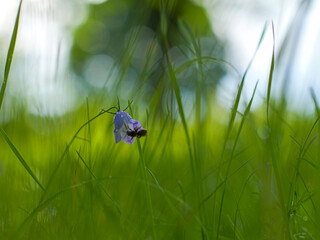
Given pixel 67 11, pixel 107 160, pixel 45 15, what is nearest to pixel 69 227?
pixel 107 160

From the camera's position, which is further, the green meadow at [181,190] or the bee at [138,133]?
the bee at [138,133]

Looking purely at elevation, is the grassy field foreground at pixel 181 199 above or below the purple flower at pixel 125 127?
below

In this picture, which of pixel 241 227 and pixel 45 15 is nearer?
pixel 241 227

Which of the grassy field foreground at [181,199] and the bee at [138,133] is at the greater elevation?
the bee at [138,133]

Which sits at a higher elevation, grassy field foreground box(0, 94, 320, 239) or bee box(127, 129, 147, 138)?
bee box(127, 129, 147, 138)

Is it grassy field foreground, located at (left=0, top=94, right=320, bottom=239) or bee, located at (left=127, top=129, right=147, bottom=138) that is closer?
grassy field foreground, located at (left=0, top=94, right=320, bottom=239)

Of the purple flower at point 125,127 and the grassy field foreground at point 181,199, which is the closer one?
→ the grassy field foreground at point 181,199

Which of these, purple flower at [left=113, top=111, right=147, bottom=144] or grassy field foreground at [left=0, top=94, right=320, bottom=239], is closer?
grassy field foreground at [left=0, top=94, right=320, bottom=239]

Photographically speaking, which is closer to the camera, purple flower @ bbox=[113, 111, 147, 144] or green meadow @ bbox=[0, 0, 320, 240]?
green meadow @ bbox=[0, 0, 320, 240]

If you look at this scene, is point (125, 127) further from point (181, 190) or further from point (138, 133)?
point (181, 190)

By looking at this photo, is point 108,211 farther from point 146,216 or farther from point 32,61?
point 32,61

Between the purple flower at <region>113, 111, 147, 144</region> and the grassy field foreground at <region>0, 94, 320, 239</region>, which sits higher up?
the purple flower at <region>113, 111, 147, 144</region>
